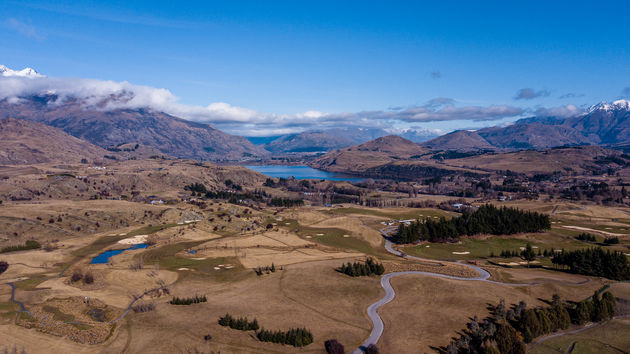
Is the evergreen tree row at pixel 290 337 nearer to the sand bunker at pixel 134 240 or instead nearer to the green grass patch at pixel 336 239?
the green grass patch at pixel 336 239

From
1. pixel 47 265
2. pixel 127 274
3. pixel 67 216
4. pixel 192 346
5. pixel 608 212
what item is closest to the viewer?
pixel 192 346

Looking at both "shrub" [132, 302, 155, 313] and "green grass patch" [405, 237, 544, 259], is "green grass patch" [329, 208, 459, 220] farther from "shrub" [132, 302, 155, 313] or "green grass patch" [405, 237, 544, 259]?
"shrub" [132, 302, 155, 313]

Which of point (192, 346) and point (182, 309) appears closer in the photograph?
point (192, 346)

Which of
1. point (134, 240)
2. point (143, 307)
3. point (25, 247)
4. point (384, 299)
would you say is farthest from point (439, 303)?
point (25, 247)

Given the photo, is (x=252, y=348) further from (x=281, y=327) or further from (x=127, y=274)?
(x=127, y=274)

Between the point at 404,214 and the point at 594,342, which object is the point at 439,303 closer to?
the point at 594,342

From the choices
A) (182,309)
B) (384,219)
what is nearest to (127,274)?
(182,309)
